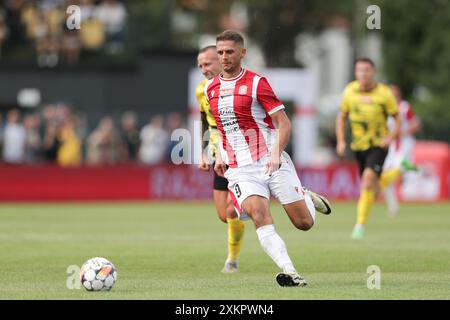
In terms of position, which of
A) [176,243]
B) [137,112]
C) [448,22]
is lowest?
[176,243]

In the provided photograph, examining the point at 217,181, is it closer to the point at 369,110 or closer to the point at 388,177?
the point at 369,110

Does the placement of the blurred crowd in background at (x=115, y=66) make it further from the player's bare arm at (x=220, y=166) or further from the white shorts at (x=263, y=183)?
the white shorts at (x=263, y=183)

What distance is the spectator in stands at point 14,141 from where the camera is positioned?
1254 inches

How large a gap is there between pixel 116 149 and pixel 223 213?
769 inches

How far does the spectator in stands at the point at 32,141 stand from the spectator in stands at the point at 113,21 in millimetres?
4992

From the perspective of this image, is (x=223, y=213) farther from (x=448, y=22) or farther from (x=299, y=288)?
(x=448, y=22)

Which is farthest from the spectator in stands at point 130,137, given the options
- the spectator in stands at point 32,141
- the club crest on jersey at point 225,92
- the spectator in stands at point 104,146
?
the club crest on jersey at point 225,92

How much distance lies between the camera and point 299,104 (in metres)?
35.9

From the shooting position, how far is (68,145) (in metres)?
32.6

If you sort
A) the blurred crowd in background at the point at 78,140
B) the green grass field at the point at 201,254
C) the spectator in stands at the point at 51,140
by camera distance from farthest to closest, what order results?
1. the spectator in stands at the point at 51,140
2. the blurred crowd in background at the point at 78,140
3. the green grass field at the point at 201,254

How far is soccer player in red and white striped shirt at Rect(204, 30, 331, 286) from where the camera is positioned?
477 inches

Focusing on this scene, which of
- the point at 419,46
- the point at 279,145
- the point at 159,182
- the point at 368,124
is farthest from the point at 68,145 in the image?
the point at 279,145

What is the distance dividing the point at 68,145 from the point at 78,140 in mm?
389
